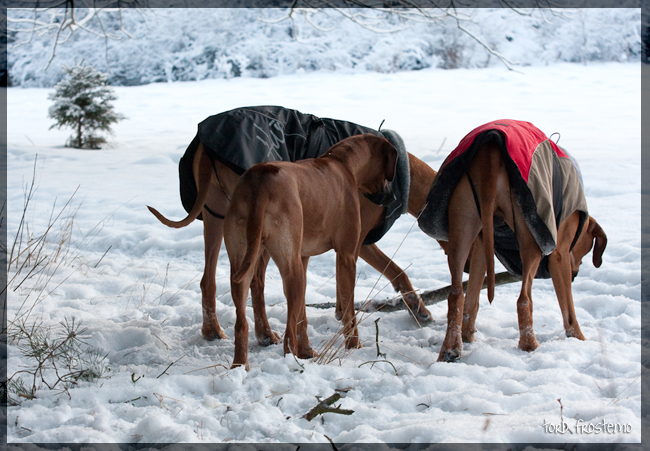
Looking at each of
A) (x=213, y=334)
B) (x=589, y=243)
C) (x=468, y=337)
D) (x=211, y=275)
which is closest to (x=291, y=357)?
(x=213, y=334)

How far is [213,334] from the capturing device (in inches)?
149

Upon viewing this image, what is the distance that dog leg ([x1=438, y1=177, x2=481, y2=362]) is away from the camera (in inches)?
130

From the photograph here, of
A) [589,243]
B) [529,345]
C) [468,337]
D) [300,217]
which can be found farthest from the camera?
[589,243]

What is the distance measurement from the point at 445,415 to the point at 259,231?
1249 mm

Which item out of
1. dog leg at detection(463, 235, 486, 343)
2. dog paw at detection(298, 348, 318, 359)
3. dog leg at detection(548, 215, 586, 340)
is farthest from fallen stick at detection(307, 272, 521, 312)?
dog paw at detection(298, 348, 318, 359)

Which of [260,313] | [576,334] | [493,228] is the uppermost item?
[493,228]

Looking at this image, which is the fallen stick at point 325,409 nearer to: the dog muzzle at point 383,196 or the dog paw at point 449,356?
the dog paw at point 449,356

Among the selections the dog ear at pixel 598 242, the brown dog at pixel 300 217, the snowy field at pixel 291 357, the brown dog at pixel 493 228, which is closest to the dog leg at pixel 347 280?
the brown dog at pixel 300 217

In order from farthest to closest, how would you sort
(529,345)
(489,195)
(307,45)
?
(307,45)
(529,345)
(489,195)

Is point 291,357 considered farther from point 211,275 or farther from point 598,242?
point 598,242

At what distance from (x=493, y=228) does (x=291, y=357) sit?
1598 mm

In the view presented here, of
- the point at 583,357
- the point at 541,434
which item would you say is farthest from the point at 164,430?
the point at 583,357

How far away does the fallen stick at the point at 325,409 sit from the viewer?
2.31 metres

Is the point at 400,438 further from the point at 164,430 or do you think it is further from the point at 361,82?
the point at 361,82
